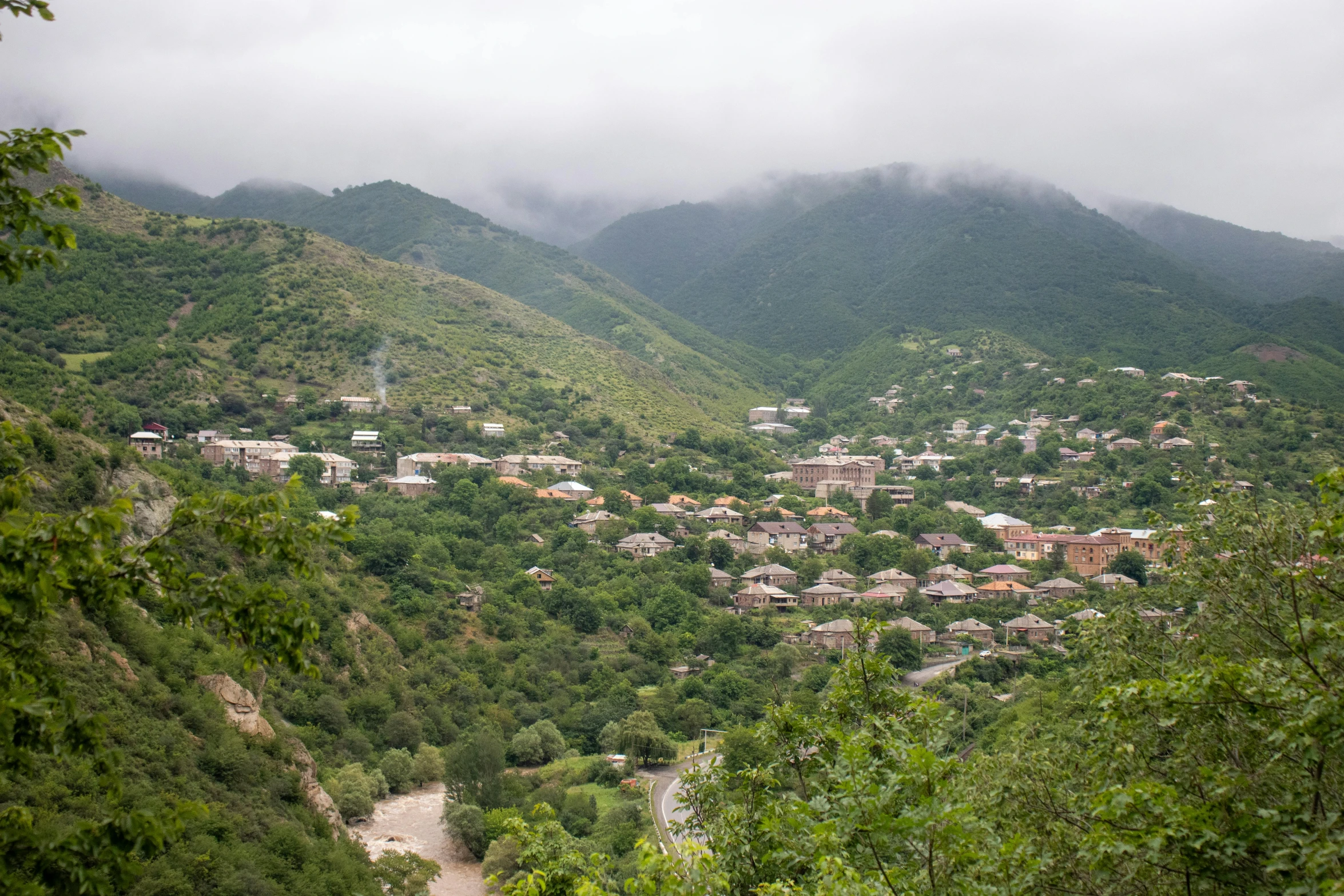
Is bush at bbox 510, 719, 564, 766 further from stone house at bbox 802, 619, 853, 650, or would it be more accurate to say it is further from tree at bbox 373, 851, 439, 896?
stone house at bbox 802, 619, 853, 650

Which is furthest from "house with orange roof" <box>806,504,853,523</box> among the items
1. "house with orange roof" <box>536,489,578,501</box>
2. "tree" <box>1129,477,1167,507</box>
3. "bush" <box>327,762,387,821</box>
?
"bush" <box>327,762,387,821</box>

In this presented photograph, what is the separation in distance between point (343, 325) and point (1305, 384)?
221 feet

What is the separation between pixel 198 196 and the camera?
15300 cm

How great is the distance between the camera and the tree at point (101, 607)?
4.05 metres

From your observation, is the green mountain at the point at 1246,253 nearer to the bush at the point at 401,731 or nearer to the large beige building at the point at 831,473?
the large beige building at the point at 831,473

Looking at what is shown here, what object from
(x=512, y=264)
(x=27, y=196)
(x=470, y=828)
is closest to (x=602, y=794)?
(x=470, y=828)

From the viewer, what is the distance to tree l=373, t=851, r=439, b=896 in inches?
684

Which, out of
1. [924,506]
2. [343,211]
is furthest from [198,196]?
[924,506]

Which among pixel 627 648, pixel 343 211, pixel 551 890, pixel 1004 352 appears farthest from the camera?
pixel 343 211

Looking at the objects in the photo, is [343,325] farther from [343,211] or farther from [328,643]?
[343,211]

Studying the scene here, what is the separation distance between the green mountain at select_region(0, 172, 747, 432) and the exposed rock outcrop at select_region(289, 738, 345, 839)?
27.2 metres

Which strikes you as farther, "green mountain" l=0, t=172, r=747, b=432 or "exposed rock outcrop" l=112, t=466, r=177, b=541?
"green mountain" l=0, t=172, r=747, b=432

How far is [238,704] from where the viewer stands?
53.9ft

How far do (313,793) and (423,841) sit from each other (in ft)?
23.8
